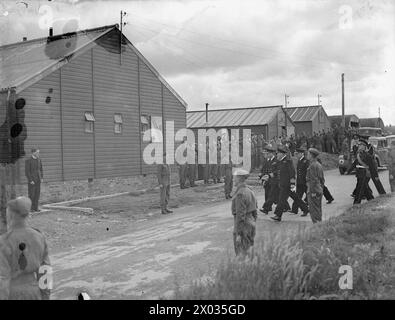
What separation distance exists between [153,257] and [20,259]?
4.10m

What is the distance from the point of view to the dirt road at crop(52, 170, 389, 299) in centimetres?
613

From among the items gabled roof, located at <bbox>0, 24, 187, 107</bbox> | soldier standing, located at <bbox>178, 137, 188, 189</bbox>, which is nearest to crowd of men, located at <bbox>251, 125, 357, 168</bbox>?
soldier standing, located at <bbox>178, 137, 188, 189</bbox>

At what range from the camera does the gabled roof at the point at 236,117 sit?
123 ft

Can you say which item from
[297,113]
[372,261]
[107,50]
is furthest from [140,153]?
[297,113]

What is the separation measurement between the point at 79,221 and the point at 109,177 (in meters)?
6.39

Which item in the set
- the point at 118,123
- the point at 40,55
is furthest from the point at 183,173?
the point at 40,55

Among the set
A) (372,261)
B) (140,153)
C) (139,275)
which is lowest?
(139,275)

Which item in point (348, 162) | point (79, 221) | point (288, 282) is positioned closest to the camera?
point (288, 282)

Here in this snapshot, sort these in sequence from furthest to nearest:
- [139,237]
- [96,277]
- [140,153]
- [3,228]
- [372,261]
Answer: [140,153] < [139,237] < [3,228] < [96,277] < [372,261]

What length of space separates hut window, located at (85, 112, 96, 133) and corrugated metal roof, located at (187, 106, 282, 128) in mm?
21064

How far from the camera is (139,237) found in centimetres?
979

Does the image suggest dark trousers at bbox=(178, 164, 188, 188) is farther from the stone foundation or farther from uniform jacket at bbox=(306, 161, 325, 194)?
uniform jacket at bbox=(306, 161, 325, 194)

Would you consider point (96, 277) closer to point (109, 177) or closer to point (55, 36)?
point (109, 177)

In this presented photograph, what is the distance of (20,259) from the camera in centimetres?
389
